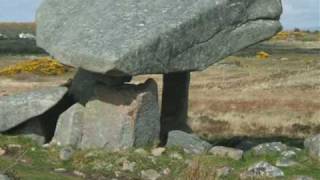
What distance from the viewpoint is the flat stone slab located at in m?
19.9

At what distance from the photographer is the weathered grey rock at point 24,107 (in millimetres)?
22859

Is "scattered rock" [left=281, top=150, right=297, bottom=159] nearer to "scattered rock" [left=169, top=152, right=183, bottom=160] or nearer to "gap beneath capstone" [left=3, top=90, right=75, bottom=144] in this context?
"scattered rock" [left=169, top=152, right=183, bottom=160]

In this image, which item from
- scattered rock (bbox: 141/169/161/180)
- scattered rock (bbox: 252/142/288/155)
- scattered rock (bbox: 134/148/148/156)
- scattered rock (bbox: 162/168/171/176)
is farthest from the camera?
scattered rock (bbox: 252/142/288/155)

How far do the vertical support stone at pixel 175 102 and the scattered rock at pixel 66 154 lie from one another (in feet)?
14.1

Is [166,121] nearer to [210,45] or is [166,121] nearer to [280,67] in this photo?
[210,45]

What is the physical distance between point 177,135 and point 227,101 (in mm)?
18538

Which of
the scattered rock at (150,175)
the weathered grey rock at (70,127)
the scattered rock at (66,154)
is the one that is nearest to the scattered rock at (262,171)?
the scattered rock at (150,175)

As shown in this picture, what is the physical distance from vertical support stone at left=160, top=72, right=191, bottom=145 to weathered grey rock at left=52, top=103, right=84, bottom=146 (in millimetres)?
3257

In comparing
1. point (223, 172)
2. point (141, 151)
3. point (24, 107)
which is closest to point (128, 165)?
point (141, 151)

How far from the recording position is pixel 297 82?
50.4m

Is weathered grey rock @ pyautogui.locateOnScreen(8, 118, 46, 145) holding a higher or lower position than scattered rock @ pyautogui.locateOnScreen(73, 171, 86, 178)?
higher

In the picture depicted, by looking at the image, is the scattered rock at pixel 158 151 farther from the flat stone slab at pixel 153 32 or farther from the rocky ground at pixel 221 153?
the flat stone slab at pixel 153 32

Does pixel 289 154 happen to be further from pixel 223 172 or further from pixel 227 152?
pixel 223 172

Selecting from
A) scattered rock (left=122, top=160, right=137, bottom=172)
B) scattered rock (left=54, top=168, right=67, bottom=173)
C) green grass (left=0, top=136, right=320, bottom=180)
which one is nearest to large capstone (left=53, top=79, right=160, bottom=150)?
green grass (left=0, top=136, right=320, bottom=180)
